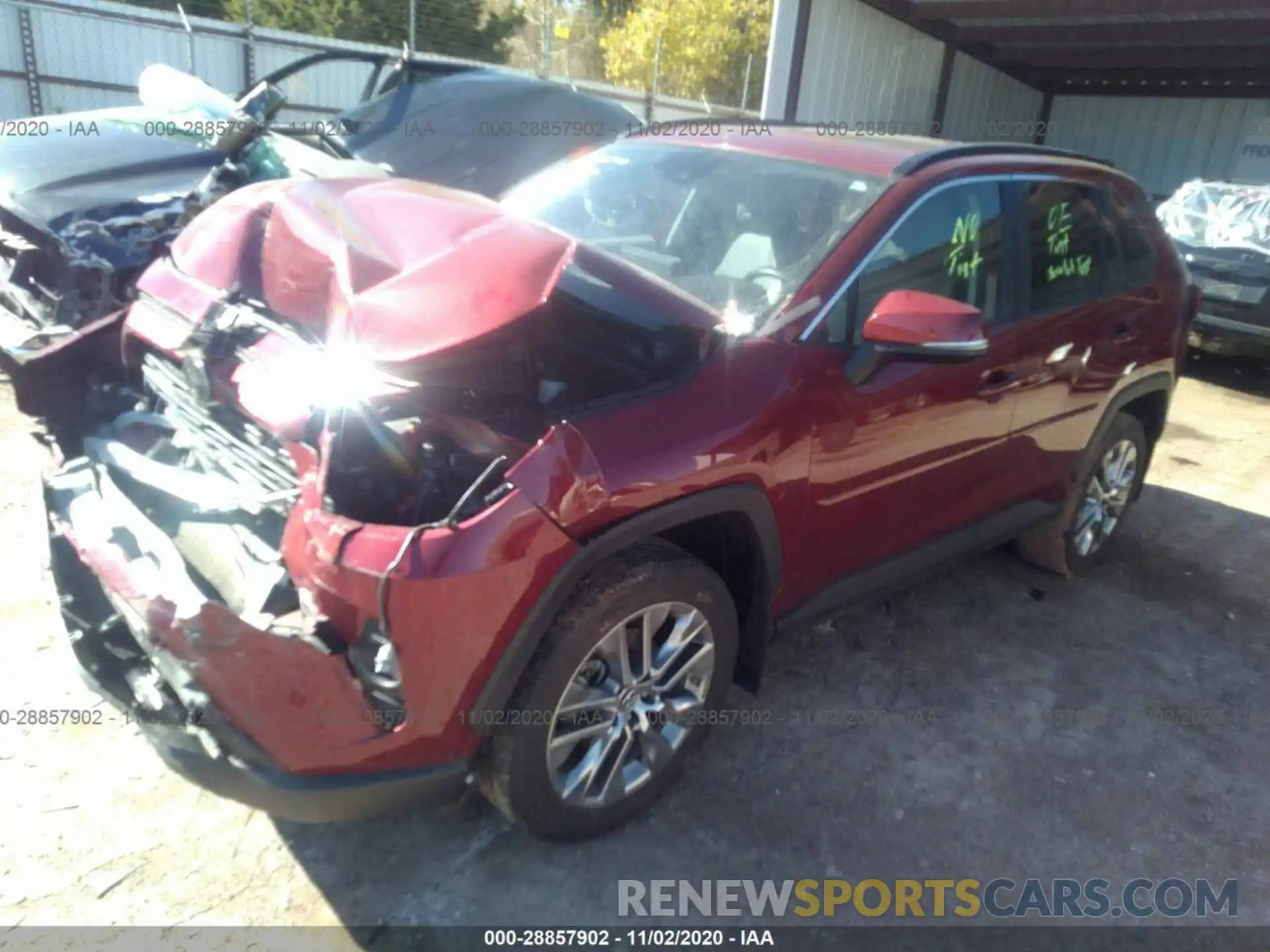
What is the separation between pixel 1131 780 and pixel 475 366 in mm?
2564

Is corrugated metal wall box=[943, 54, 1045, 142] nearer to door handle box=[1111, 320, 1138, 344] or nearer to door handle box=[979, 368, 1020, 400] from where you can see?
door handle box=[1111, 320, 1138, 344]

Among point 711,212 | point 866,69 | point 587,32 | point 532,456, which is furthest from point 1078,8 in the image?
point 587,32

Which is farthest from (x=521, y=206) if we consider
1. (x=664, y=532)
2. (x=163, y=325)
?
(x=664, y=532)

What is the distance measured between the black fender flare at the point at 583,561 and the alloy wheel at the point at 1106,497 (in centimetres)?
249

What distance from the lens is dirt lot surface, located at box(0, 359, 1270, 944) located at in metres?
2.43

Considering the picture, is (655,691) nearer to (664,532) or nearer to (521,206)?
(664,532)

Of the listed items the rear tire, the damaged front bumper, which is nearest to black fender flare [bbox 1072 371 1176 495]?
the rear tire

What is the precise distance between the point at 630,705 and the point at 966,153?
2.19 m

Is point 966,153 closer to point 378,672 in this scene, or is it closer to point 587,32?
point 378,672

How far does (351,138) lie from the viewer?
622 cm

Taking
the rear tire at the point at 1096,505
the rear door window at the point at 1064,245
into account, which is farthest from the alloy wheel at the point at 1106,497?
the rear door window at the point at 1064,245

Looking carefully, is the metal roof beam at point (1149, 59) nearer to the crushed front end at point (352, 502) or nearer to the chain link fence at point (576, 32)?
the chain link fence at point (576, 32)

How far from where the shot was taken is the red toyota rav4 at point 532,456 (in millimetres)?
2047

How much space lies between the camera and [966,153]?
10.8 feet
